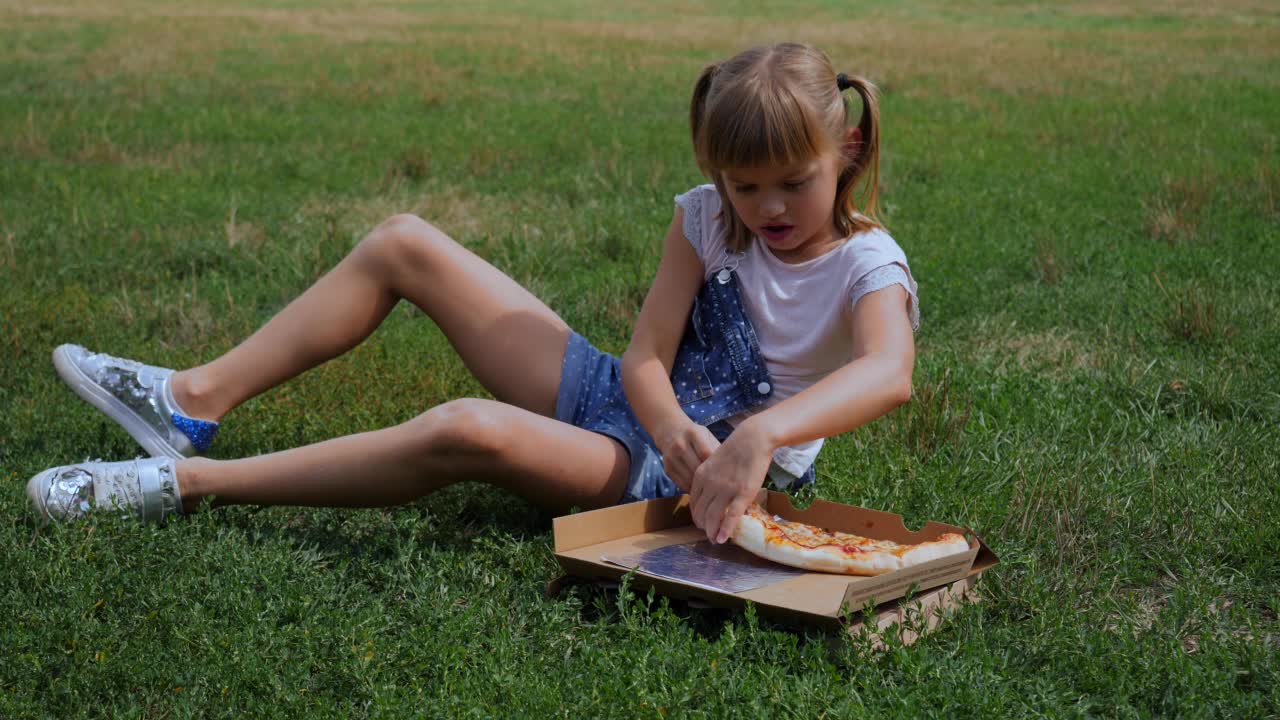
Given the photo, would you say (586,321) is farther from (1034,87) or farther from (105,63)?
(105,63)

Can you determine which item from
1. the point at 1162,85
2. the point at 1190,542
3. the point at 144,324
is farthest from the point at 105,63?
the point at 1190,542

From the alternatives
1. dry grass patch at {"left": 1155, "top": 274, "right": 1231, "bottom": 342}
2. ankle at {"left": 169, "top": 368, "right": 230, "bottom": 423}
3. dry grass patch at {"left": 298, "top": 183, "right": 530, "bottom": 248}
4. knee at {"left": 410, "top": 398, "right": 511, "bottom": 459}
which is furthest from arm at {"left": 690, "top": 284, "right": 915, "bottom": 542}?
dry grass patch at {"left": 298, "top": 183, "right": 530, "bottom": 248}

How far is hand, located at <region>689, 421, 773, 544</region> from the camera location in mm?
2920

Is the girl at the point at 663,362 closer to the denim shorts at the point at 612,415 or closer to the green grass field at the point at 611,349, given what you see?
the denim shorts at the point at 612,415

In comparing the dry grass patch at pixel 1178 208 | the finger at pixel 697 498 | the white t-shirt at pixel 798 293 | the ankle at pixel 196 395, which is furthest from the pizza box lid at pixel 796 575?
the dry grass patch at pixel 1178 208

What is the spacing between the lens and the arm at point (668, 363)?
3.15 m

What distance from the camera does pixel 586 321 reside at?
18.2ft

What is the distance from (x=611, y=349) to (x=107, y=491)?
2.29 metres

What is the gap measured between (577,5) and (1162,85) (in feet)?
73.0

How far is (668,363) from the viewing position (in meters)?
3.52

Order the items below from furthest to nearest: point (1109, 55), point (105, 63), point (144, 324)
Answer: point (1109, 55) → point (105, 63) → point (144, 324)

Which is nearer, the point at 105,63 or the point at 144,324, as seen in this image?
the point at 144,324

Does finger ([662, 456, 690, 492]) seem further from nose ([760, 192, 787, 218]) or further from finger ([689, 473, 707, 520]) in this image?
nose ([760, 192, 787, 218])

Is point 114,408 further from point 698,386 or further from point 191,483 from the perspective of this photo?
point 698,386
